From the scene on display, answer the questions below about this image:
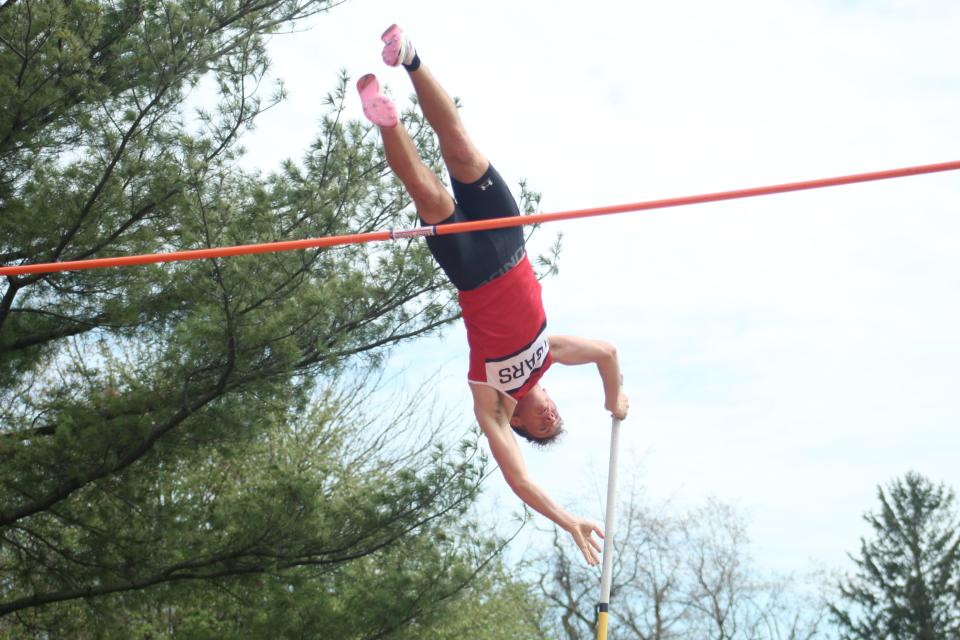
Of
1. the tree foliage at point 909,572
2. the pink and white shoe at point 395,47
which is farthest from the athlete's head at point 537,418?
the tree foliage at point 909,572

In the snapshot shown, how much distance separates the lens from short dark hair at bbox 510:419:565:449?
4.27 m

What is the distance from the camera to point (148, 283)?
700cm

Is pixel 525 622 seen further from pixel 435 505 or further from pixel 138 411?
pixel 138 411

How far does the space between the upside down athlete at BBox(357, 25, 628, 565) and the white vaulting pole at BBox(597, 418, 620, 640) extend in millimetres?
454

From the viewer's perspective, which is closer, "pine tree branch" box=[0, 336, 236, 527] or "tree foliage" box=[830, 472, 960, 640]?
"pine tree branch" box=[0, 336, 236, 527]

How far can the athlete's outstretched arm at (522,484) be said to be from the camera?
147 inches

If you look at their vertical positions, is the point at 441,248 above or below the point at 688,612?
below

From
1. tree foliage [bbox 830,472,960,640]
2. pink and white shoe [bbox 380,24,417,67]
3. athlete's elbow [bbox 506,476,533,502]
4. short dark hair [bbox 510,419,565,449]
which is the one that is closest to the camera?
pink and white shoe [bbox 380,24,417,67]


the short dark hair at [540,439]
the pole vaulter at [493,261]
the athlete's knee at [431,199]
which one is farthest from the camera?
the short dark hair at [540,439]

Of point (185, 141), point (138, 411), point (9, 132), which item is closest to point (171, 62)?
point (185, 141)

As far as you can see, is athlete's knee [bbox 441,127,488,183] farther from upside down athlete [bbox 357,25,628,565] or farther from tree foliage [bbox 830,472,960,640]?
tree foliage [bbox 830,472,960,640]

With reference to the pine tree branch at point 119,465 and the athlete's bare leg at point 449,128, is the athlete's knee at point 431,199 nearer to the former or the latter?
the athlete's bare leg at point 449,128

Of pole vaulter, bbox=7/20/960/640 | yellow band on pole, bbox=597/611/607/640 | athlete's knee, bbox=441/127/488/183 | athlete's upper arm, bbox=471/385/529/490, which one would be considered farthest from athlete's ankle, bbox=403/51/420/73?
yellow band on pole, bbox=597/611/607/640

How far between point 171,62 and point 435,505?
3.17m
